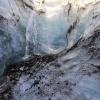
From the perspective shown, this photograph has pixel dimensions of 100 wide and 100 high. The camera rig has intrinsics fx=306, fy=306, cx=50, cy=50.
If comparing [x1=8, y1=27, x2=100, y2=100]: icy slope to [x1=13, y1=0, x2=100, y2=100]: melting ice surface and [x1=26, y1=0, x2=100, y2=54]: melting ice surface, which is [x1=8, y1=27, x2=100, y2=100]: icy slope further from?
[x1=26, y1=0, x2=100, y2=54]: melting ice surface

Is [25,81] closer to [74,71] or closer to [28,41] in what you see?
[74,71]

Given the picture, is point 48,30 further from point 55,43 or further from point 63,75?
point 63,75

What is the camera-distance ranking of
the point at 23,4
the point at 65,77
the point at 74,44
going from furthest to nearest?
the point at 23,4 < the point at 74,44 < the point at 65,77

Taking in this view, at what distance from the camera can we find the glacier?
674 centimetres

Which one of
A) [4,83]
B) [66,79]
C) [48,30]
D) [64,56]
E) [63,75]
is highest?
[48,30]

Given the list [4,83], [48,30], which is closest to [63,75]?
[4,83]

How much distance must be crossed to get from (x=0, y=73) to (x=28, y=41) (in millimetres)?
1473

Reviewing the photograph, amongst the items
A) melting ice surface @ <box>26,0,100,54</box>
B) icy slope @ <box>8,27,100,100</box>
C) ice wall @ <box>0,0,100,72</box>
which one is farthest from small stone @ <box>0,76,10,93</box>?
melting ice surface @ <box>26,0,100,54</box>

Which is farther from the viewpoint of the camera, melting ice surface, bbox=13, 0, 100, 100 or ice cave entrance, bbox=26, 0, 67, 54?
ice cave entrance, bbox=26, 0, 67, 54

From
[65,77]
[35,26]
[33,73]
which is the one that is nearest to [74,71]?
[65,77]

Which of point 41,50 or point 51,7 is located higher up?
point 51,7

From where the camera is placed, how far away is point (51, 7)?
10156 mm

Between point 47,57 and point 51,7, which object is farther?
point 51,7

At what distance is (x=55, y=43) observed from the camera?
9.08m
